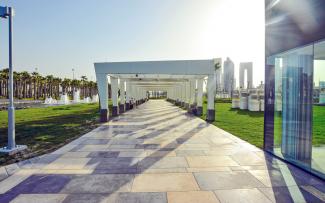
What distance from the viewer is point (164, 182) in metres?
5.35

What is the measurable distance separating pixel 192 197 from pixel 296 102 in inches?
166

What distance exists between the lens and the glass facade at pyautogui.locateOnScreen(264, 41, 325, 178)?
6277 millimetres

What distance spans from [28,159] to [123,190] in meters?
3.81

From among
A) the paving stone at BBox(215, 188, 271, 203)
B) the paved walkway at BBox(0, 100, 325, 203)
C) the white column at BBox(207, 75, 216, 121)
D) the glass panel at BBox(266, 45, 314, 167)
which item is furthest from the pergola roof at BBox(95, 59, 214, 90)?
the paving stone at BBox(215, 188, 271, 203)

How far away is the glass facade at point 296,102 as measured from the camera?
20.6ft

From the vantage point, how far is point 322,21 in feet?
18.1

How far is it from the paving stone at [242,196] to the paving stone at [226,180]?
0.20 m

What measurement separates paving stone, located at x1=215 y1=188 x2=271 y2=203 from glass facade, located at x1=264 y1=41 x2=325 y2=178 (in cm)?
198

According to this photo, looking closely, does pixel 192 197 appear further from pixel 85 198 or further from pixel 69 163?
pixel 69 163

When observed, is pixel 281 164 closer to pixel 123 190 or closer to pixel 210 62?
pixel 123 190

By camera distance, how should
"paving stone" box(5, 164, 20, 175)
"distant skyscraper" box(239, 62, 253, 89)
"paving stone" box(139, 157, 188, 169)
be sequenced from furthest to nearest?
"distant skyscraper" box(239, 62, 253, 89)
"paving stone" box(139, 157, 188, 169)
"paving stone" box(5, 164, 20, 175)

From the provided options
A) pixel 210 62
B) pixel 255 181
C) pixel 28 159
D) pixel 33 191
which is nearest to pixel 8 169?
pixel 28 159

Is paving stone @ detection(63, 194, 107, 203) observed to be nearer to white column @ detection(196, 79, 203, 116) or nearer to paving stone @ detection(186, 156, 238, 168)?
paving stone @ detection(186, 156, 238, 168)

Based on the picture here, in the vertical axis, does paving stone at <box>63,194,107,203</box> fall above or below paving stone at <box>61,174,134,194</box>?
below
